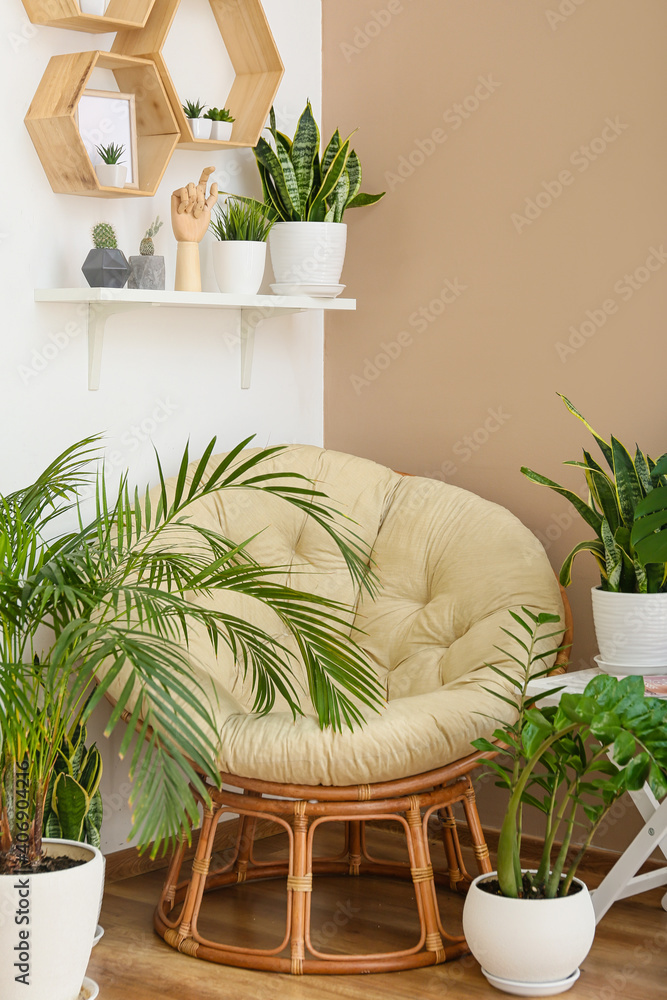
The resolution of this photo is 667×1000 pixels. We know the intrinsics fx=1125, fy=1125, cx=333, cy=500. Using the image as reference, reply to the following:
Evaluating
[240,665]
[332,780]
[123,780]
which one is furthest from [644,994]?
[123,780]

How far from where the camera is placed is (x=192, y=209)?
3002 mm

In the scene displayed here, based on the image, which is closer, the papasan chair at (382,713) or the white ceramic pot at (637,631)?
the papasan chair at (382,713)

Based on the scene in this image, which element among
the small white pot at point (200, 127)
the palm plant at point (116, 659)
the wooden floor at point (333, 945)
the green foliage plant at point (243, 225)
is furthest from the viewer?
the green foliage plant at point (243, 225)

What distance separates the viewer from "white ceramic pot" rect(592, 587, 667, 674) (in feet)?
8.37

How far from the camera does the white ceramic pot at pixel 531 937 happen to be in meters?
2.27

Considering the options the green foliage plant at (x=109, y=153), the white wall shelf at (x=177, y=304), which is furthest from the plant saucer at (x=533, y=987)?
the green foliage plant at (x=109, y=153)

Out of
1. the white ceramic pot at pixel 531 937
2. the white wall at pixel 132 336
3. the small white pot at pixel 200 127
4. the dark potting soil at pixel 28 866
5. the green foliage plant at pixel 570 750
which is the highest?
the small white pot at pixel 200 127

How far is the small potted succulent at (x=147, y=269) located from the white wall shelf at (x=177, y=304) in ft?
0.18

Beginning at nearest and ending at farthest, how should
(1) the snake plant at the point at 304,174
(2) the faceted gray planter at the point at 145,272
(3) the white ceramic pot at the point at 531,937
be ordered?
(3) the white ceramic pot at the point at 531,937, (2) the faceted gray planter at the point at 145,272, (1) the snake plant at the point at 304,174

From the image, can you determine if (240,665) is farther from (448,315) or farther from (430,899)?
(448,315)

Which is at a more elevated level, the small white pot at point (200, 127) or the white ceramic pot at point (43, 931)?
the small white pot at point (200, 127)

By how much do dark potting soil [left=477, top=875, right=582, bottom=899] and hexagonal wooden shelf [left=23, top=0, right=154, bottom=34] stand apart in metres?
2.20

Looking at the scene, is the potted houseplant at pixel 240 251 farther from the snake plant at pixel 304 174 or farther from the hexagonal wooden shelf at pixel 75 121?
the hexagonal wooden shelf at pixel 75 121

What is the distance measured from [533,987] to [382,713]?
634 mm
